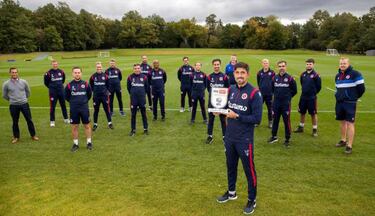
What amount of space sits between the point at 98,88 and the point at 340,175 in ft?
26.4

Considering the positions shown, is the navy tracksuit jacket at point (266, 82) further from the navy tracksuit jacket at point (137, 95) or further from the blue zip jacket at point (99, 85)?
the blue zip jacket at point (99, 85)

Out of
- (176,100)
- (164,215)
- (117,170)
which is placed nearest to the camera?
(164,215)

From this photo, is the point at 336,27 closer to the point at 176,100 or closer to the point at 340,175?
the point at 176,100

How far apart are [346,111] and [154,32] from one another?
9918 cm

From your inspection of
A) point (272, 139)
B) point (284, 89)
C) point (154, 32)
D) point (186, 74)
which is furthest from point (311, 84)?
point (154, 32)

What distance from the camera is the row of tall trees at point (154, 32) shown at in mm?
81000

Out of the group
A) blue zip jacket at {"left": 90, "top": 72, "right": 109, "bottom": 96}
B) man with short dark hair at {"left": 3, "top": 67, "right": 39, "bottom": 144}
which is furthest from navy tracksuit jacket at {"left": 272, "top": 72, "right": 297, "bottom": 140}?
man with short dark hair at {"left": 3, "top": 67, "right": 39, "bottom": 144}

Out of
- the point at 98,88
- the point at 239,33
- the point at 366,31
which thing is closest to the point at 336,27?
the point at 366,31

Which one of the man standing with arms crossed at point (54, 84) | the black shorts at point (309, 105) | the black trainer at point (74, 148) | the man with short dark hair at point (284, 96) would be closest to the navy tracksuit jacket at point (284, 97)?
the man with short dark hair at point (284, 96)

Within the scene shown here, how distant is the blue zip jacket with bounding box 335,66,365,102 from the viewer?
27.2ft

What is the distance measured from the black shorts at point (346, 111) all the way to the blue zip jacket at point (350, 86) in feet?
0.36

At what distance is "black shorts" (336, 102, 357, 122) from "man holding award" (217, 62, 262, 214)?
170 inches

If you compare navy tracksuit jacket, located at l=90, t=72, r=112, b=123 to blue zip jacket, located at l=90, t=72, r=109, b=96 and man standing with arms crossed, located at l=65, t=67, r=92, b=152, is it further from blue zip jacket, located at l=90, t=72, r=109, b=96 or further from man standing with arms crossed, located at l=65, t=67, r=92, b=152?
man standing with arms crossed, located at l=65, t=67, r=92, b=152

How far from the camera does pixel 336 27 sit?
9650cm
